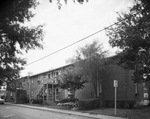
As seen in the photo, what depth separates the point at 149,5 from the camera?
348 inches

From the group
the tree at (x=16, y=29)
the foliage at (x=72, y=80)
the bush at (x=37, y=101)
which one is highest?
the tree at (x=16, y=29)

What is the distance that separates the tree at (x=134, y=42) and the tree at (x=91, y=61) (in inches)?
273

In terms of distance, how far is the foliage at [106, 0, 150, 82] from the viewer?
1517 cm

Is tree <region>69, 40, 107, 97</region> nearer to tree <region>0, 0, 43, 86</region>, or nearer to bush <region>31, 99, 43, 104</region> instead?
bush <region>31, 99, 43, 104</region>

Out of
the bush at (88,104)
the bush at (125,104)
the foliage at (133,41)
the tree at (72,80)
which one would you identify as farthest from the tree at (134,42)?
the tree at (72,80)

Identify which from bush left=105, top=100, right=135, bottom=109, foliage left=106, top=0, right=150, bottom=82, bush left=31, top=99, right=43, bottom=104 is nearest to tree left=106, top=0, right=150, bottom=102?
foliage left=106, top=0, right=150, bottom=82

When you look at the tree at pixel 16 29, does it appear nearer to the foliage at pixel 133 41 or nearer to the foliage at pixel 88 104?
the foliage at pixel 133 41

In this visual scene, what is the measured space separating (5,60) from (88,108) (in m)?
11.0

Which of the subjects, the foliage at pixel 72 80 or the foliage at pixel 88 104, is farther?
the foliage at pixel 72 80

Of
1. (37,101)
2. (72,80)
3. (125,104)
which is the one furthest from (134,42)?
(37,101)

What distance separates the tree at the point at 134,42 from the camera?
15219 mm

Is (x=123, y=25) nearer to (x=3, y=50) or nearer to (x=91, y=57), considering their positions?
(x=91, y=57)

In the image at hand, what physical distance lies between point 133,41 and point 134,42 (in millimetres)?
129

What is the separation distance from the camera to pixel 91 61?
79.7 ft
